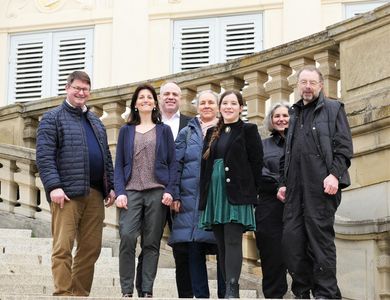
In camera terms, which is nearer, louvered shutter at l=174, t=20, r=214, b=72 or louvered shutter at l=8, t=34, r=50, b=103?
louvered shutter at l=174, t=20, r=214, b=72

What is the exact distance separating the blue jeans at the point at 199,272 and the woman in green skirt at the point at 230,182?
0.92ft

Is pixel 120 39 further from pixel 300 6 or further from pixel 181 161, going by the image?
pixel 181 161

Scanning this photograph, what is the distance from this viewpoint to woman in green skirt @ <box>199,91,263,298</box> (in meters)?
6.93

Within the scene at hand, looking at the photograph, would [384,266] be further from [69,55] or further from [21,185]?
[69,55]

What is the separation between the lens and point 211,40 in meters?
16.1

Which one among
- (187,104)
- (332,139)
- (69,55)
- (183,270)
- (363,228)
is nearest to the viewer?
(332,139)

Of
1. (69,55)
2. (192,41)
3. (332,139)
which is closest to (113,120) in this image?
(332,139)

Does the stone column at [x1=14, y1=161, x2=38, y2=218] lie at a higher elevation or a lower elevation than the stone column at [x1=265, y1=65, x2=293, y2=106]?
lower

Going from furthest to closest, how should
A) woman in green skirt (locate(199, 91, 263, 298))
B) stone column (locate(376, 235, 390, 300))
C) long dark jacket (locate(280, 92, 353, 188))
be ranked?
1. stone column (locate(376, 235, 390, 300))
2. woman in green skirt (locate(199, 91, 263, 298))
3. long dark jacket (locate(280, 92, 353, 188))

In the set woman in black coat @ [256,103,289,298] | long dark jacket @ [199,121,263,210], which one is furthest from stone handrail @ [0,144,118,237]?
long dark jacket @ [199,121,263,210]

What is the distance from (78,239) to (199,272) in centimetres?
85

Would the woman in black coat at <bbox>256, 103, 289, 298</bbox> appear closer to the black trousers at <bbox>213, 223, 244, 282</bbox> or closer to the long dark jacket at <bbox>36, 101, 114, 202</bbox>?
the black trousers at <bbox>213, 223, 244, 282</bbox>

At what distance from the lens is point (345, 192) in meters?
8.65

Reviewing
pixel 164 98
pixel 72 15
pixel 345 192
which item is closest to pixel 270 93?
pixel 345 192
